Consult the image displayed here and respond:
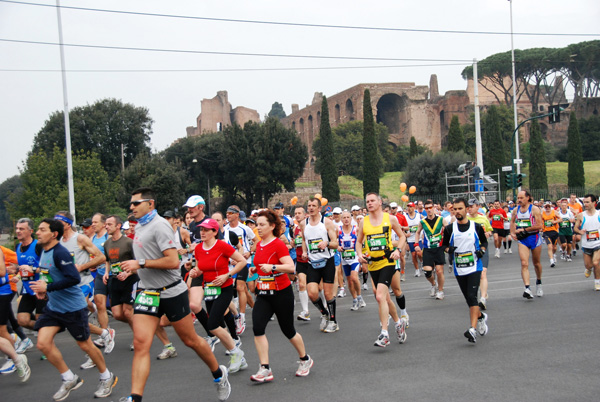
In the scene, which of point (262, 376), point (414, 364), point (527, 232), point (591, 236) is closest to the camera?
point (262, 376)

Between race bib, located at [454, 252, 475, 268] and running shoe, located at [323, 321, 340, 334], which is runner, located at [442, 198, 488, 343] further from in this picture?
running shoe, located at [323, 321, 340, 334]

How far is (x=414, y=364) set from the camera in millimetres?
6766

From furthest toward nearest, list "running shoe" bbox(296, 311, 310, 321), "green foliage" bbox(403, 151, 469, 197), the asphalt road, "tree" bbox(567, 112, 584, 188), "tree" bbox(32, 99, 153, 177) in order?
1. "tree" bbox(32, 99, 153, 177)
2. "tree" bbox(567, 112, 584, 188)
3. "green foliage" bbox(403, 151, 469, 197)
4. "running shoe" bbox(296, 311, 310, 321)
5. the asphalt road

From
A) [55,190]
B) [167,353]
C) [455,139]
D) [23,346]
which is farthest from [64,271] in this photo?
[455,139]

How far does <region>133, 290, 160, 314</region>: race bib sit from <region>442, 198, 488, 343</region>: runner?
13.9 feet

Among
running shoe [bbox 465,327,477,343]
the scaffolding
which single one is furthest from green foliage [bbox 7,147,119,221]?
running shoe [bbox 465,327,477,343]

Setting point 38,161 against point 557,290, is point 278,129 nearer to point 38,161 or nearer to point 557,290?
point 38,161

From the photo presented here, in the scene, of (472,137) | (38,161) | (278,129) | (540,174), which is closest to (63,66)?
(38,161)

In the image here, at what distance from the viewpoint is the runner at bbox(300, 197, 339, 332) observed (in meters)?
9.26

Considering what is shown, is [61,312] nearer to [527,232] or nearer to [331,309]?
[331,309]

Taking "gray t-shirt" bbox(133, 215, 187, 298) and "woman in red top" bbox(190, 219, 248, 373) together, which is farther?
"woman in red top" bbox(190, 219, 248, 373)

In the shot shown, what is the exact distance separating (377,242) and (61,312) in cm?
413

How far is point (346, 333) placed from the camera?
8969mm

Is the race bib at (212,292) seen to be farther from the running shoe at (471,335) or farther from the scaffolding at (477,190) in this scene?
the scaffolding at (477,190)
